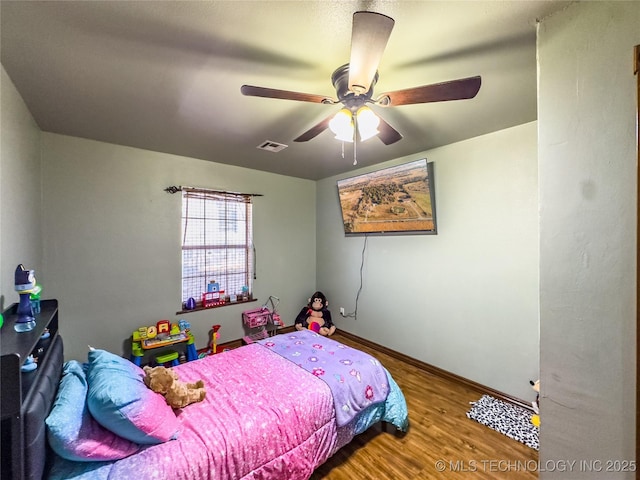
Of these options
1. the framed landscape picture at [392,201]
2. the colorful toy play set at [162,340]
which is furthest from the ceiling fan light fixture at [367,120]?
the colorful toy play set at [162,340]

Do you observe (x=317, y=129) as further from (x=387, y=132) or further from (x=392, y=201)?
(x=392, y=201)

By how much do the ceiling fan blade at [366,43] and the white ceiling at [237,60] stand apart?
218 mm

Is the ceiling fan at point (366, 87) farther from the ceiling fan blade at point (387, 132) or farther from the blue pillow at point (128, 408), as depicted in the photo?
the blue pillow at point (128, 408)

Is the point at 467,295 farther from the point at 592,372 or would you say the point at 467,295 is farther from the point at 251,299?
the point at 251,299

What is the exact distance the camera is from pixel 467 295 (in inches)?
104

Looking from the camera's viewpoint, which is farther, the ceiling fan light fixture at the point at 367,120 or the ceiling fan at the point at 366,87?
the ceiling fan light fixture at the point at 367,120

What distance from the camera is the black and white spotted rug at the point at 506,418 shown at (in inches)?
75.9

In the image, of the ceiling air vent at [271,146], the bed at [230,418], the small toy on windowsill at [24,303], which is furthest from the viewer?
the ceiling air vent at [271,146]

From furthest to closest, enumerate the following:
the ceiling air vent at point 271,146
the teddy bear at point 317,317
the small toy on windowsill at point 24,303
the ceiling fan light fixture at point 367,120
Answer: the teddy bear at point 317,317, the ceiling air vent at point 271,146, the ceiling fan light fixture at point 367,120, the small toy on windowsill at point 24,303

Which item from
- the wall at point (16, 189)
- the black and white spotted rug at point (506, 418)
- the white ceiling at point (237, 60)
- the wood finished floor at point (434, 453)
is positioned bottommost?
the wood finished floor at point (434, 453)

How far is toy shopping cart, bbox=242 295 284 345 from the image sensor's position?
11.7ft

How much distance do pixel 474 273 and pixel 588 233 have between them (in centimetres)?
170

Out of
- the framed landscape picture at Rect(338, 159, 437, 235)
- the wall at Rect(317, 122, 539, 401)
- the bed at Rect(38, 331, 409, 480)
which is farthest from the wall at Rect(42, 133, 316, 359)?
the wall at Rect(317, 122, 539, 401)

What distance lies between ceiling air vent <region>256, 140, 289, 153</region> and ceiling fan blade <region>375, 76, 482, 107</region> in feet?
4.88
